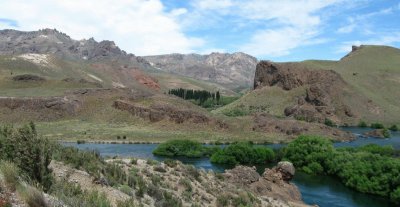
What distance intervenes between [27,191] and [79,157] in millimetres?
16941

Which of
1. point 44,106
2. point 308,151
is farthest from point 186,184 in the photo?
point 44,106

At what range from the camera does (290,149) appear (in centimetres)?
9112

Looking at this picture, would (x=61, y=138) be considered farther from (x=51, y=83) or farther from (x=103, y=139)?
(x=51, y=83)

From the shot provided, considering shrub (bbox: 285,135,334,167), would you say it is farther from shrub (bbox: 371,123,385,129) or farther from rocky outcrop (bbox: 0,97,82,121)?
shrub (bbox: 371,123,385,129)

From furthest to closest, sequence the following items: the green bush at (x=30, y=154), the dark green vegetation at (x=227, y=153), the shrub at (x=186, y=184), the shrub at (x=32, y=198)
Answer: the dark green vegetation at (x=227, y=153)
the shrub at (x=186, y=184)
the green bush at (x=30, y=154)
the shrub at (x=32, y=198)

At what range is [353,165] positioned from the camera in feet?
249

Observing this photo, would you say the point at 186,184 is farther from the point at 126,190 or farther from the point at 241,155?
the point at 241,155

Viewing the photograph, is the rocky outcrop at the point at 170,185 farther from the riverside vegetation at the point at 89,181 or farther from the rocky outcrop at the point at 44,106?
the rocky outcrop at the point at 44,106

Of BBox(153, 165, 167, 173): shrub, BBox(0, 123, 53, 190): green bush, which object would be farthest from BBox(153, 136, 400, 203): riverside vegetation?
BBox(0, 123, 53, 190): green bush

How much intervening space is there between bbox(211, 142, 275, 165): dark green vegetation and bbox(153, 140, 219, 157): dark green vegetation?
7.24 metres

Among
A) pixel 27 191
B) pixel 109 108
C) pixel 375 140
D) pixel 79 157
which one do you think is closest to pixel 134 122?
pixel 109 108

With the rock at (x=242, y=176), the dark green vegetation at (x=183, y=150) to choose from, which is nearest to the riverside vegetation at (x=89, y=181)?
the rock at (x=242, y=176)

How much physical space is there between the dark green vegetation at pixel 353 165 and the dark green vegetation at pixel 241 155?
4287 mm

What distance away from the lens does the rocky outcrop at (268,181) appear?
51.8 meters
